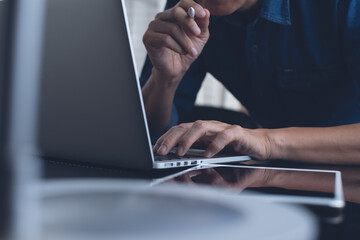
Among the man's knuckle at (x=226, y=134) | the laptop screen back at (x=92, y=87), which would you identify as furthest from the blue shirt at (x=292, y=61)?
the laptop screen back at (x=92, y=87)

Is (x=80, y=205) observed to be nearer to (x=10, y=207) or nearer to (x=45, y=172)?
(x=10, y=207)

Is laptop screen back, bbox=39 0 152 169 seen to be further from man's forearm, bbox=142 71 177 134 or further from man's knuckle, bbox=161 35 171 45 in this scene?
man's forearm, bbox=142 71 177 134

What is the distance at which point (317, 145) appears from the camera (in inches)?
33.0

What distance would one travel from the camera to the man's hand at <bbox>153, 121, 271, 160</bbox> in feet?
2.34

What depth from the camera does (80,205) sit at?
28 centimetres

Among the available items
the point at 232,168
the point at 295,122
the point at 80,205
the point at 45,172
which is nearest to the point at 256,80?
the point at 295,122

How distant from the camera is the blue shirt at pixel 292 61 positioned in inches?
43.8

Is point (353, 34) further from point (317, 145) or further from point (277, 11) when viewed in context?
point (317, 145)

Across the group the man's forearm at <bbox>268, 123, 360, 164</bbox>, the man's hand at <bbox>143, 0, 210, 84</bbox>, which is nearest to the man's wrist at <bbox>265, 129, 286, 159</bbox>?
the man's forearm at <bbox>268, 123, 360, 164</bbox>

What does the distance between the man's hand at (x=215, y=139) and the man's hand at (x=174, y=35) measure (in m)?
0.22

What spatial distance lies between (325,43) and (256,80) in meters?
0.26

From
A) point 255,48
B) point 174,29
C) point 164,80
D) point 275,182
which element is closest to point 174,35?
point 174,29

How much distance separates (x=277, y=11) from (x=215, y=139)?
601 millimetres

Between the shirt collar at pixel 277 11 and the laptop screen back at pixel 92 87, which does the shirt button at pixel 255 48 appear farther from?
the laptop screen back at pixel 92 87
